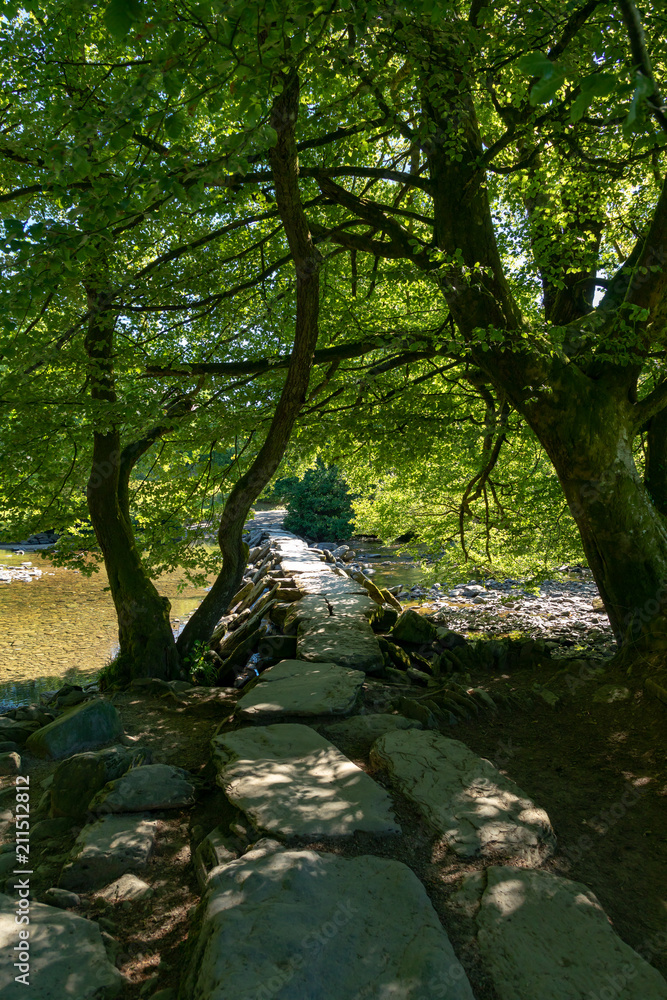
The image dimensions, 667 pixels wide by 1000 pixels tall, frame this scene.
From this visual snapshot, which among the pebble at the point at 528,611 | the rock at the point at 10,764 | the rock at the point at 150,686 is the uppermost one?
the rock at the point at 10,764

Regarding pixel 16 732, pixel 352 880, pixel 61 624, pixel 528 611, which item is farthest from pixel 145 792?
pixel 61 624

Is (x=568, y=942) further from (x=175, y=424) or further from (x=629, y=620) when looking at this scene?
(x=175, y=424)

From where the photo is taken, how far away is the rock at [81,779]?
329 cm

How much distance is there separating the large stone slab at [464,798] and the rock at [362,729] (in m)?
0.20

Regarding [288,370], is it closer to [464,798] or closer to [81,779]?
[81,779]

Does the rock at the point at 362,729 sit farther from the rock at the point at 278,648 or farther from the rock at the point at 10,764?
the rock at the point at 278,648

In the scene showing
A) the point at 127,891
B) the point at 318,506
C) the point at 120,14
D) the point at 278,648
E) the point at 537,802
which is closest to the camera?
the point at 120,14

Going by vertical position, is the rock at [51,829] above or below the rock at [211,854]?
below

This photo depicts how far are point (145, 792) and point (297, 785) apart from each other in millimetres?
920

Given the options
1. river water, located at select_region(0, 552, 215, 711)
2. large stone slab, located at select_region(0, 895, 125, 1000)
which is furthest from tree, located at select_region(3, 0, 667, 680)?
river water, located at select_region(0, 552, 215, 711)

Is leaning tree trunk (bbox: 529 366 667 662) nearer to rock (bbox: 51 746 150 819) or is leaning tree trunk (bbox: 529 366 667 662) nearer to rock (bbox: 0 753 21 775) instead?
rock (bbox: 51 746 150 819)

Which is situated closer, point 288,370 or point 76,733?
point 76,733

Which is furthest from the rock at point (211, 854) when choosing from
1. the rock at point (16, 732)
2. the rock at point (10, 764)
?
the rock at point (16, 732)

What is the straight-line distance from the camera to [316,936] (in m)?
1.98
